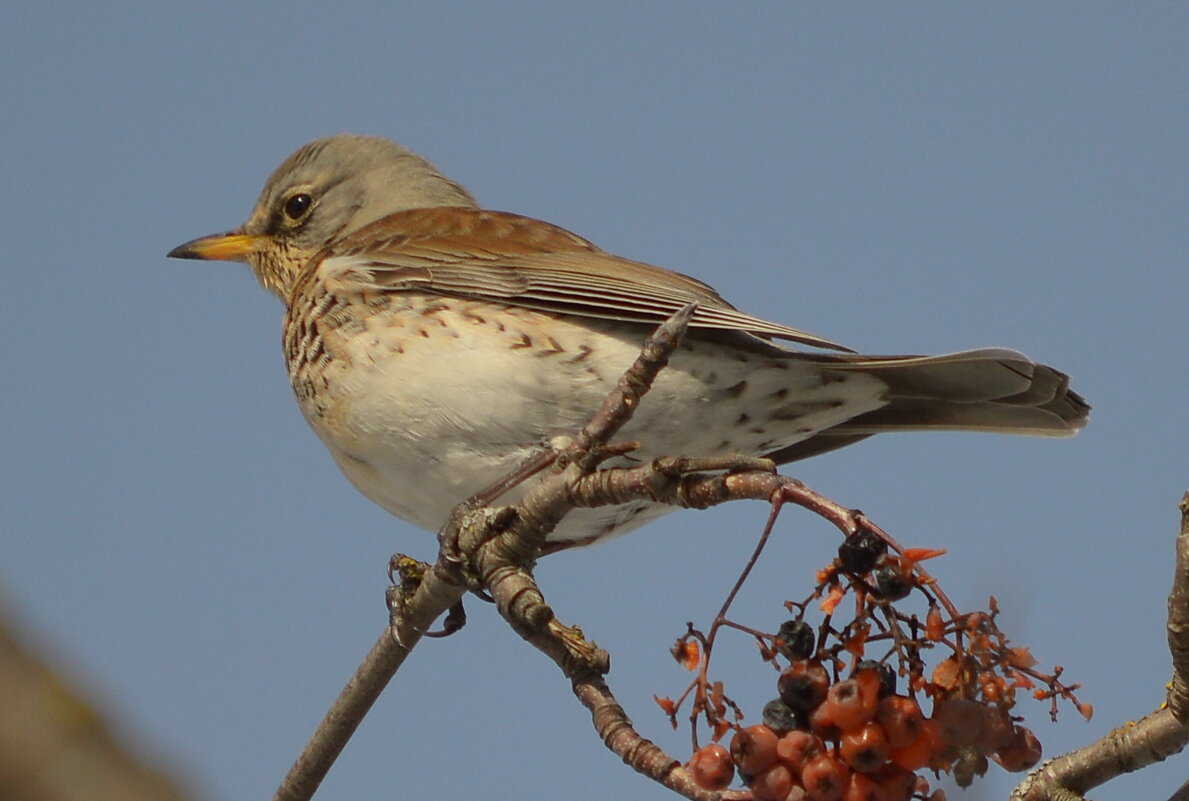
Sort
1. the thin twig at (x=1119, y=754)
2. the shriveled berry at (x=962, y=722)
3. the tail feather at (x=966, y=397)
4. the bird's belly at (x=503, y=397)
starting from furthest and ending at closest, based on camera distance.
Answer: the tail feather at (x=966, y=397) → the bird's belly at (x=503, y=397) → the thin twig at (x=1119, y=754) → the shriveled berry at (x=962, y=722)

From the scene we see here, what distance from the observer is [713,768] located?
264 centimetres

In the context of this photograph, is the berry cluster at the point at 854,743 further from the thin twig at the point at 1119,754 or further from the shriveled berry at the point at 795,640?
the thin twig at the point at 1119,754

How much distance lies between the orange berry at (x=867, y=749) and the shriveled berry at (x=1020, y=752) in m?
0.21

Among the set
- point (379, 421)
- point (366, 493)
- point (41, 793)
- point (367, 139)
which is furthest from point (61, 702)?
point (367, 139)

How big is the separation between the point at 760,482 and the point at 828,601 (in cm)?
27

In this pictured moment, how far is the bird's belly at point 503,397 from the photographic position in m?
5.25

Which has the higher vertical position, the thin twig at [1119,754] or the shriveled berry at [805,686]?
the thin twig at [1119,754]

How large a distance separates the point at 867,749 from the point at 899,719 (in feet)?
0.26

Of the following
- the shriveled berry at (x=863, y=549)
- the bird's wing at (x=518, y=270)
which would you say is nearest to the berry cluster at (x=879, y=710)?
the shriveled berry at (x=863, y=549)

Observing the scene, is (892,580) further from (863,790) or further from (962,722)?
(863,790)

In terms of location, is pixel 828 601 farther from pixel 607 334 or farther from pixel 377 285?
pixel 377 285

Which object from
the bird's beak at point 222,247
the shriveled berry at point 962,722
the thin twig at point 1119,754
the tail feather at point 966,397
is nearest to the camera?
the shriveled berry at point 962,722

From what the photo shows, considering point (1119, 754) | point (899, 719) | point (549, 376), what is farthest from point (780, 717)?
point (549, 376)

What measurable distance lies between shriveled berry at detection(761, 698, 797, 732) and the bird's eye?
5238 millimetres
